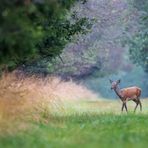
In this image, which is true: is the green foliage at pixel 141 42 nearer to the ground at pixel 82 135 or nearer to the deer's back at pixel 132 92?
the deer's back at pixel 132 92

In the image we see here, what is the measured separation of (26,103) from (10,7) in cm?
556

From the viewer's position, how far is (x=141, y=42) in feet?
134

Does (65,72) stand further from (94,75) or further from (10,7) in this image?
(10,7)

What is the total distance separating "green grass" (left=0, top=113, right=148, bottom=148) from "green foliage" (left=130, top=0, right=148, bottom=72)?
24.4m

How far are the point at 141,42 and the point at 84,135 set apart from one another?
29.3 m

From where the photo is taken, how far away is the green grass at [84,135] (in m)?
10.3

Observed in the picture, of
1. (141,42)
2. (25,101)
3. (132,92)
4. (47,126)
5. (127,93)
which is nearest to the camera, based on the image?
(47,126)

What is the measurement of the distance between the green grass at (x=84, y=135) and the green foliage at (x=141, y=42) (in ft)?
80.1

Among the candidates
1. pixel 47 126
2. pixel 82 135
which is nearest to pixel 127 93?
pixel 47 126

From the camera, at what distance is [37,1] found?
35.5 feet

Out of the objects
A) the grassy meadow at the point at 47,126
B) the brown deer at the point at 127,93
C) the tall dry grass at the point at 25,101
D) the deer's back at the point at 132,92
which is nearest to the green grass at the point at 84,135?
the grassy meadow at the point at 47,126

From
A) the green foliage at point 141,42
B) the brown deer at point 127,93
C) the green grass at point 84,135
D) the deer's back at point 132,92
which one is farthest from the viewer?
the green foliage at point 141,42

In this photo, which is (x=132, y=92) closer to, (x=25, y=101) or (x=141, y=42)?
(x=25, y=101)

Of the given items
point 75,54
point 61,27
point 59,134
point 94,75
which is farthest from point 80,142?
point 94,75
